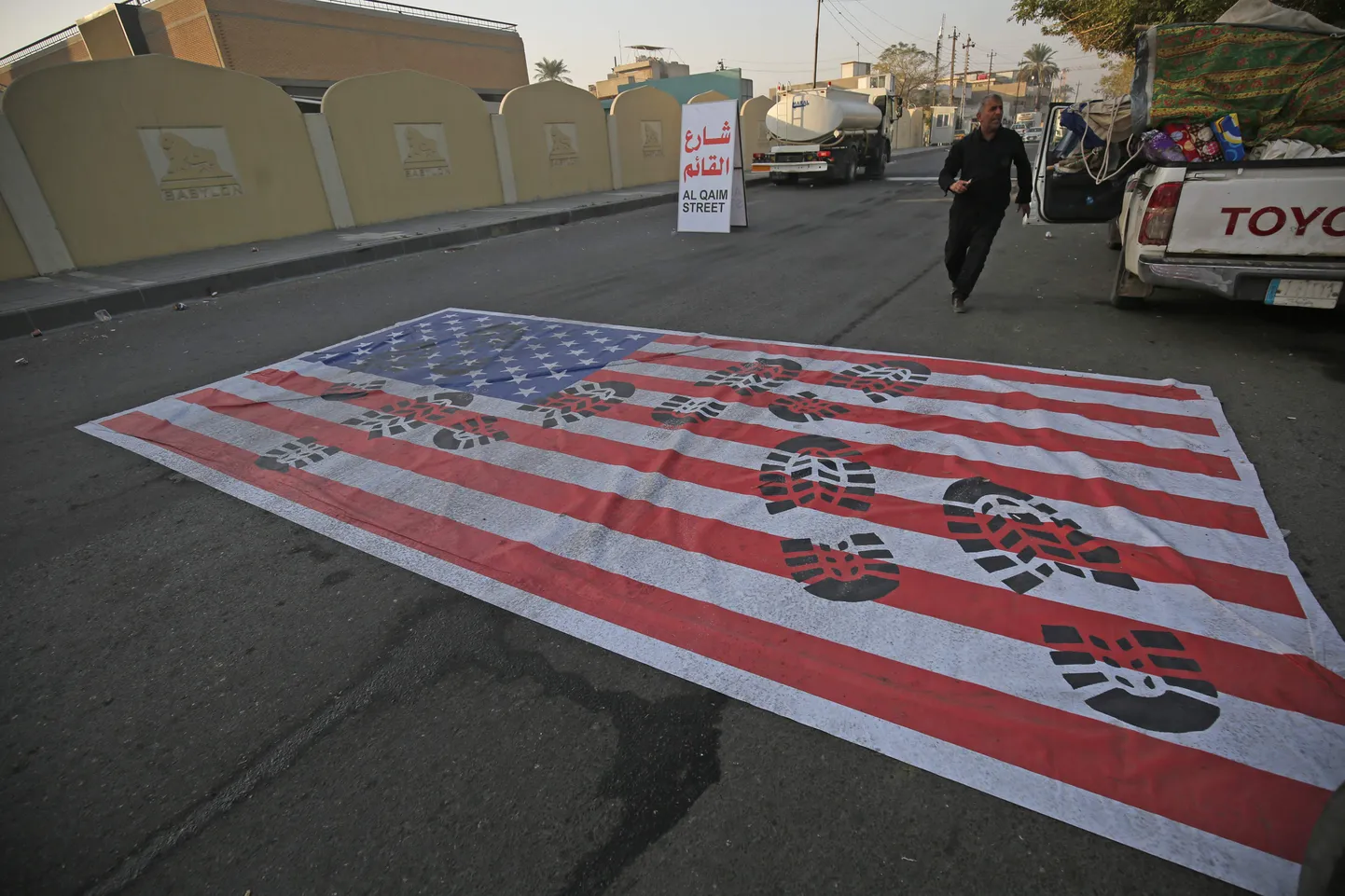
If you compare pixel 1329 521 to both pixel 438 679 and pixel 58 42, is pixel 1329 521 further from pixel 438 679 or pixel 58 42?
pixel 58 42

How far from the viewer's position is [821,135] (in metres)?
18.5

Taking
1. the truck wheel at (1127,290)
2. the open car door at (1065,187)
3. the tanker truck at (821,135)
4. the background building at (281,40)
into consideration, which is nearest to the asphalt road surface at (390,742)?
the truck wheel at (1127,290)

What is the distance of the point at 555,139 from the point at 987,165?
14395 millimetres

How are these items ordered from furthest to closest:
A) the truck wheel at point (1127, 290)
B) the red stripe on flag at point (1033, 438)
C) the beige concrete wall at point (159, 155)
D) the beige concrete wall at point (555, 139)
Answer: the beige concrete wall at point (555, 139) → the beige concrete wall at point (159, 155) → the truck wheel at point (1127, 290) → the red stripe on flag at point (1033, 438)

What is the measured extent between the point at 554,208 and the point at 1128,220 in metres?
12.2

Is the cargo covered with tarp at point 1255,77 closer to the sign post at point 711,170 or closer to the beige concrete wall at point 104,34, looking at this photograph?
the sign post at point 711,170

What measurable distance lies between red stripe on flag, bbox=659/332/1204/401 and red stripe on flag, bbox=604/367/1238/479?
0.83m

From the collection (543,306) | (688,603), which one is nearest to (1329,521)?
(688,603)

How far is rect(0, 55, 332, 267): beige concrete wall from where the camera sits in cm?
900

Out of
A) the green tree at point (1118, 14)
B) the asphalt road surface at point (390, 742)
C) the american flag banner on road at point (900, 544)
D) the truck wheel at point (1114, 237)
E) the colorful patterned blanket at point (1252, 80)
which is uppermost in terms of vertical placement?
the green tree at point (1118, 14)

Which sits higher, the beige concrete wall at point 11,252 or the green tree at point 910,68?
the green tree at point 910,68

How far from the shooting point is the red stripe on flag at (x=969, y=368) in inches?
155

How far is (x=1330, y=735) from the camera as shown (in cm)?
174

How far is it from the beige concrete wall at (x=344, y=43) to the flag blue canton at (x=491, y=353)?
2941 cm
